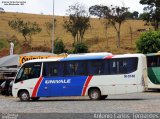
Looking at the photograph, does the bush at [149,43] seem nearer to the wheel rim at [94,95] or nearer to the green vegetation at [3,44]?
the green vegetation at [3,44]

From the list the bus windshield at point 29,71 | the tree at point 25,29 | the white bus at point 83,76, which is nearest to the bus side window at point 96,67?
the white bus at point 83,76

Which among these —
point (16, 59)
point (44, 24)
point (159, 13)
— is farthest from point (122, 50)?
point (44, 24)

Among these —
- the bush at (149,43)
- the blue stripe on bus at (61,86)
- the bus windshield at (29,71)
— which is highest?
the bush at (149,43)

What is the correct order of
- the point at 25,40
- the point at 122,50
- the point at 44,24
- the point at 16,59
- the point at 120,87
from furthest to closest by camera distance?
the point at 44,24 → the point at 25,40 → the point at 122,50 → the point at 16,59 → the point at 120,87

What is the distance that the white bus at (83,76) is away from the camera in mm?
28562

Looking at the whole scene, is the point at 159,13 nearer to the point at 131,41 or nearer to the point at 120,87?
the point at 131,41

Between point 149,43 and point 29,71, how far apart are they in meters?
28.6

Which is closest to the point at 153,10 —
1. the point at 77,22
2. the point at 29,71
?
→ the point at 77,22

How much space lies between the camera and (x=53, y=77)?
30156 mm

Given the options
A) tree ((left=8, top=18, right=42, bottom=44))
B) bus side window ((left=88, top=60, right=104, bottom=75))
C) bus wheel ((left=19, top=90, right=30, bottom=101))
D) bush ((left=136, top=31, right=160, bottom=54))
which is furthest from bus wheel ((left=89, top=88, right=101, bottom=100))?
tree ((left=8, top=18, right=42, bottom=44))

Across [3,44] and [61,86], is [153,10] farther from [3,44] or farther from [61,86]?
[61,86]

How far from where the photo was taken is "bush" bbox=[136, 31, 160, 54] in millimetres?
57344

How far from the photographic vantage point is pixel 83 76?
2947 cm

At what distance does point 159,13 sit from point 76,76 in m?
46.6
